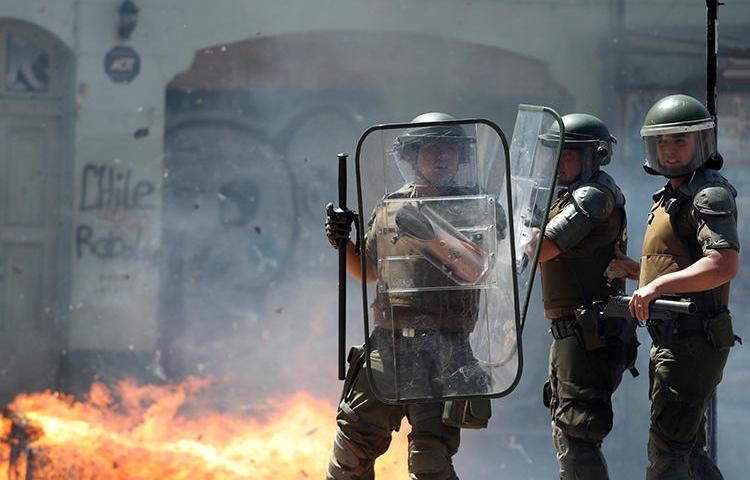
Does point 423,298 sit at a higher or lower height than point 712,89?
lower

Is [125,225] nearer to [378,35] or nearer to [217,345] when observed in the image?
[217,345]

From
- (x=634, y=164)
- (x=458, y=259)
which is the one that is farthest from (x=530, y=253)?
(x=634, y=164)

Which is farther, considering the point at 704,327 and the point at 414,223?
the point at 704,327

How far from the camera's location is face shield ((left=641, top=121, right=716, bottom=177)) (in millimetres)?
4590

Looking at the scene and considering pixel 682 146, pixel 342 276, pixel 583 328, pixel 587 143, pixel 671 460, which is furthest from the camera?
pixel 587 143

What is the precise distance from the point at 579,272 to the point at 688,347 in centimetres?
55

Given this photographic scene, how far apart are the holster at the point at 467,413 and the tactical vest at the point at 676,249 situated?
2.61 ft

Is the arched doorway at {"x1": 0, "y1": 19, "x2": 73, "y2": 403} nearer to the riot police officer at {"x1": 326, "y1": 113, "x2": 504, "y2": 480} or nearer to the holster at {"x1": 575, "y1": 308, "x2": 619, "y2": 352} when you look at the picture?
the riot police officer at {"x1": 326, "y1": 113, "x2": 504, "y2": 480}

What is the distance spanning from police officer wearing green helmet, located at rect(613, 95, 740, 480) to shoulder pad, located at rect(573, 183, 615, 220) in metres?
0.19

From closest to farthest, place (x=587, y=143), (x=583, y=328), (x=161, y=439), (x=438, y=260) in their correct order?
(x=438, y=260), (x=583, y=328), (x=587, y=143), (x=161, y=439)

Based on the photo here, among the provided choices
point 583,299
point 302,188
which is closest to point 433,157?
point 583,299

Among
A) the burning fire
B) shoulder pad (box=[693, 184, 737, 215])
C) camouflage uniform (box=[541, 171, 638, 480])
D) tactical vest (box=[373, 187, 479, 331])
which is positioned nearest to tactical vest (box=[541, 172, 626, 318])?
camouflage uniform (box=[541, 171, 638, 480])

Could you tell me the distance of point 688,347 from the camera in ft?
14.7

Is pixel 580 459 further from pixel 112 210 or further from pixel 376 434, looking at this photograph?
pixel 112 210
